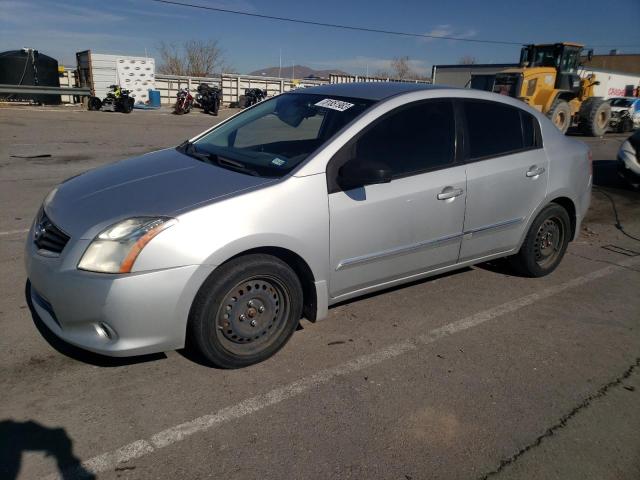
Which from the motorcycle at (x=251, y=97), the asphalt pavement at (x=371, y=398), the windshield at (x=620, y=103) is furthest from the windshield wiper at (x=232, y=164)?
the motorcycle at (x=251, y=97)

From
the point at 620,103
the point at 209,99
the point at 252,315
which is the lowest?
the point at 252,315

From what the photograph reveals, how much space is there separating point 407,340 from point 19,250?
382cm

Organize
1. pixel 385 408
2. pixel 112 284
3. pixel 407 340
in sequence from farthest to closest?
1. pixel 407 340
2. pixel 385 408
3. pixel 112 284

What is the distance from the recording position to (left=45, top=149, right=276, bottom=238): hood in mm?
2768

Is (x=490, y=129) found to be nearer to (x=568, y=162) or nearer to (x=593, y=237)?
(x=568, y=162)

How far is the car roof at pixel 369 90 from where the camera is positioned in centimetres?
369

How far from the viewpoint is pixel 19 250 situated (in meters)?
4.82

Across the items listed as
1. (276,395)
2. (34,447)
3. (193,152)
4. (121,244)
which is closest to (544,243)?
(276,395)

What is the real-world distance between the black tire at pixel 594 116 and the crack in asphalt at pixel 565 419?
18489mm

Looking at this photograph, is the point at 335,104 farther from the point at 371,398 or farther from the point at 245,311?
the point at 371,398

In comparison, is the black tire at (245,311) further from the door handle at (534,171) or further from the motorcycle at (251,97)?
the motorcycle at (251,97)

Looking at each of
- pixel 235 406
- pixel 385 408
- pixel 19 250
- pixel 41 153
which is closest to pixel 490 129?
pixel 385 408

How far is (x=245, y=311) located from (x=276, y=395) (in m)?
0.53

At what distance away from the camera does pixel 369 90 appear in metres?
3.86
